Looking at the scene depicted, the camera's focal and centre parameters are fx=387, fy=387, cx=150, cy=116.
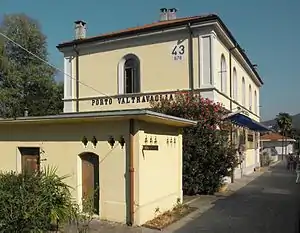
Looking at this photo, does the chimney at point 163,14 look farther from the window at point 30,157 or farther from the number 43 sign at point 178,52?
the window at point 30,157

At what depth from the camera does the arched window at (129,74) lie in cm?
2033

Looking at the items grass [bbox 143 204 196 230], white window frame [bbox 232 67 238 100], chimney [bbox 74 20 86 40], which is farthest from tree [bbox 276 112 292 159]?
grass [bbox 143 204 196 230]

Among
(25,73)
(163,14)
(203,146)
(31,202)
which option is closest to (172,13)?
(163,14)

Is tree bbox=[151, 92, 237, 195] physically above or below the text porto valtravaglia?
below

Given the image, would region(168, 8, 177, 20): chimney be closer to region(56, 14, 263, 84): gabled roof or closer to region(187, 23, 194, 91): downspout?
region(56, 14, 263, 84): gabled roof

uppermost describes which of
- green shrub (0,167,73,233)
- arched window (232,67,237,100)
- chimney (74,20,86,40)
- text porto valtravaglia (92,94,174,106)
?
chimney (74,20,86,40)

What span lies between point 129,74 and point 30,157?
9449 millimetres

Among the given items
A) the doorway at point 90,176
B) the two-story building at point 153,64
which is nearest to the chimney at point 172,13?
the two-story building at point 153,64

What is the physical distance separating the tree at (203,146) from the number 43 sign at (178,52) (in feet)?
10.7

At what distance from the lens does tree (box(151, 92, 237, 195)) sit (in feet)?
51.7

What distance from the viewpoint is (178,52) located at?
62.2ft

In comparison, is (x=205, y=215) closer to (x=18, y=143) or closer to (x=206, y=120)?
(x=206, y=120)

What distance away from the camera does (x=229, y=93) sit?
859 inches

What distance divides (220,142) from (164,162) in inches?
185
